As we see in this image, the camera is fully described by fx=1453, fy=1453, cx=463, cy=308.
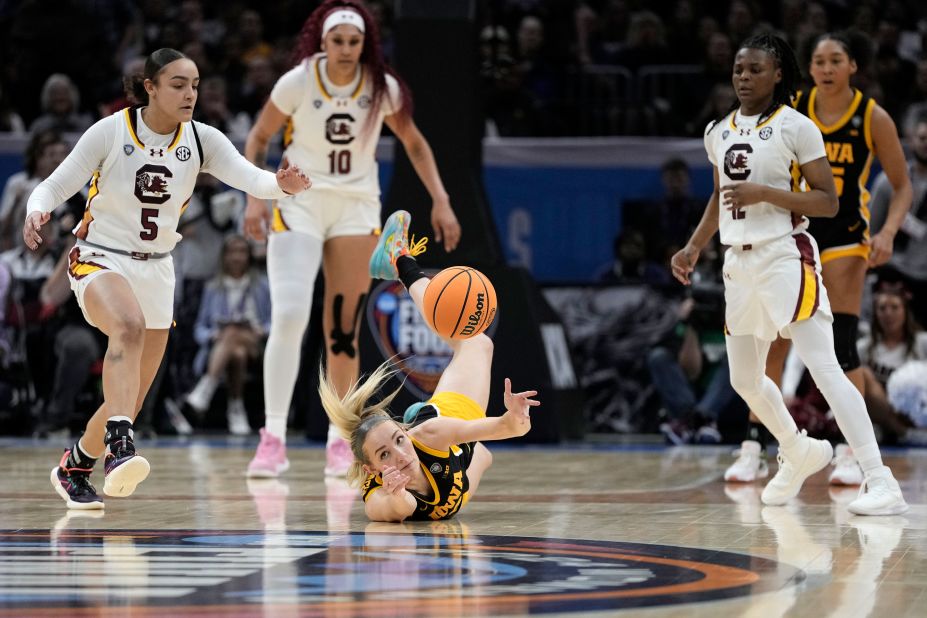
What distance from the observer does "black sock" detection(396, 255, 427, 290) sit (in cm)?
673

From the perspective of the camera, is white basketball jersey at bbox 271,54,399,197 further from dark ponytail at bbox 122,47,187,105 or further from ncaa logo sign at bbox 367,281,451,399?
ncaa logo sign at bbox 367,281,451,399

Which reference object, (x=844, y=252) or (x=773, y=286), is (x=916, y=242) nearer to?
(x=844, y=252)

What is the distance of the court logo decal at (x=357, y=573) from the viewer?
11.7ft

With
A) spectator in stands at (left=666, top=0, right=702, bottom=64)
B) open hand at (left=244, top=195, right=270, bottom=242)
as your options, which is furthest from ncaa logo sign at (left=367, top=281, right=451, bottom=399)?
spectator in stands at (left=666, top=0, right=702, bottom=64)

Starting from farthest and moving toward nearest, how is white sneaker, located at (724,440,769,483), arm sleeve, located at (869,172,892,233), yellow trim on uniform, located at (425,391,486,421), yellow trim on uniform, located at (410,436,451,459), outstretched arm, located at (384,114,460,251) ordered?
arm sleeve, located at (869,172,892,233) → outstretched arm, located at (384,114,460,251) → white sneaker, located at (724,440,769,483) → yellow trim on uniform, located at (425,391,486,421) → yellow trim on uniform, located at (410,436,451,459)

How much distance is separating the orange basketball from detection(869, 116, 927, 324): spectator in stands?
524 cm

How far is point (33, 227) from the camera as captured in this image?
18.3 ft

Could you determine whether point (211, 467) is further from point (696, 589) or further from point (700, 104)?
point (700, 104)

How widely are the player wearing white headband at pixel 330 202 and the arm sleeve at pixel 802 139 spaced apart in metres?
2.21

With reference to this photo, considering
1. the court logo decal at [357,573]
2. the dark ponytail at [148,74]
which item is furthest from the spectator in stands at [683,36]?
the court logo decal at [357,573]

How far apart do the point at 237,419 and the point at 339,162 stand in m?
4.01

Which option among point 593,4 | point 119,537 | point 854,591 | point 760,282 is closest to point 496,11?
point 593,4

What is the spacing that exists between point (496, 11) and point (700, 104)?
2664 mm

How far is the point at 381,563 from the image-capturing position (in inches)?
169
